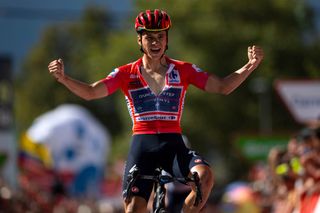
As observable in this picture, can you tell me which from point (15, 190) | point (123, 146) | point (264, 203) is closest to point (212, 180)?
point (264, 203)

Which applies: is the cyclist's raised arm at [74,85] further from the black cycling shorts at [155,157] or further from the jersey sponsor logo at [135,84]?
the black cycling shorts at [155,157]

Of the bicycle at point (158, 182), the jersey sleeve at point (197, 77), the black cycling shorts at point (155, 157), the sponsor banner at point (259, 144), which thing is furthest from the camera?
the sponsor banner at point (259, 144)

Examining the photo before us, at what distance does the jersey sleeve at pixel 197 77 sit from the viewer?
12.2m

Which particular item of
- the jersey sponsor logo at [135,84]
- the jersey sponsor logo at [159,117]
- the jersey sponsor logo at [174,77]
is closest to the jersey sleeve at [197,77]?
the jersey sponsor logo at [174,77]

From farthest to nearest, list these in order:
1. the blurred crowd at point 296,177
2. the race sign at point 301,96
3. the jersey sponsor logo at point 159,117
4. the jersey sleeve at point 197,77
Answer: the race sign at point 301,96 → the blurred crowd at point 296,177 → the jersey sleeve at point 197,77 → the jersey sponsor logo at point 159,117

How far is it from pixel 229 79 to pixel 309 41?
61258mm

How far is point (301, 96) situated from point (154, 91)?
6.86 metres

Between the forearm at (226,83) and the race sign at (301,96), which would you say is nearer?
the forearm at (226,83)

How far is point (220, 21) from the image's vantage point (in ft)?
246

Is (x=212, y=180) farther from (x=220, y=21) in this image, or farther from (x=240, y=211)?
(x=220, y=21)

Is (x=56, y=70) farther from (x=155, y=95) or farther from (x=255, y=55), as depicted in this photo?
(x=255, y=55)

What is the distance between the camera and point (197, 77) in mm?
12219

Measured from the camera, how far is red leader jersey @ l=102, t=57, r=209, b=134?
12086 millimetres

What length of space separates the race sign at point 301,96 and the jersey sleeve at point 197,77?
6.48 meters
